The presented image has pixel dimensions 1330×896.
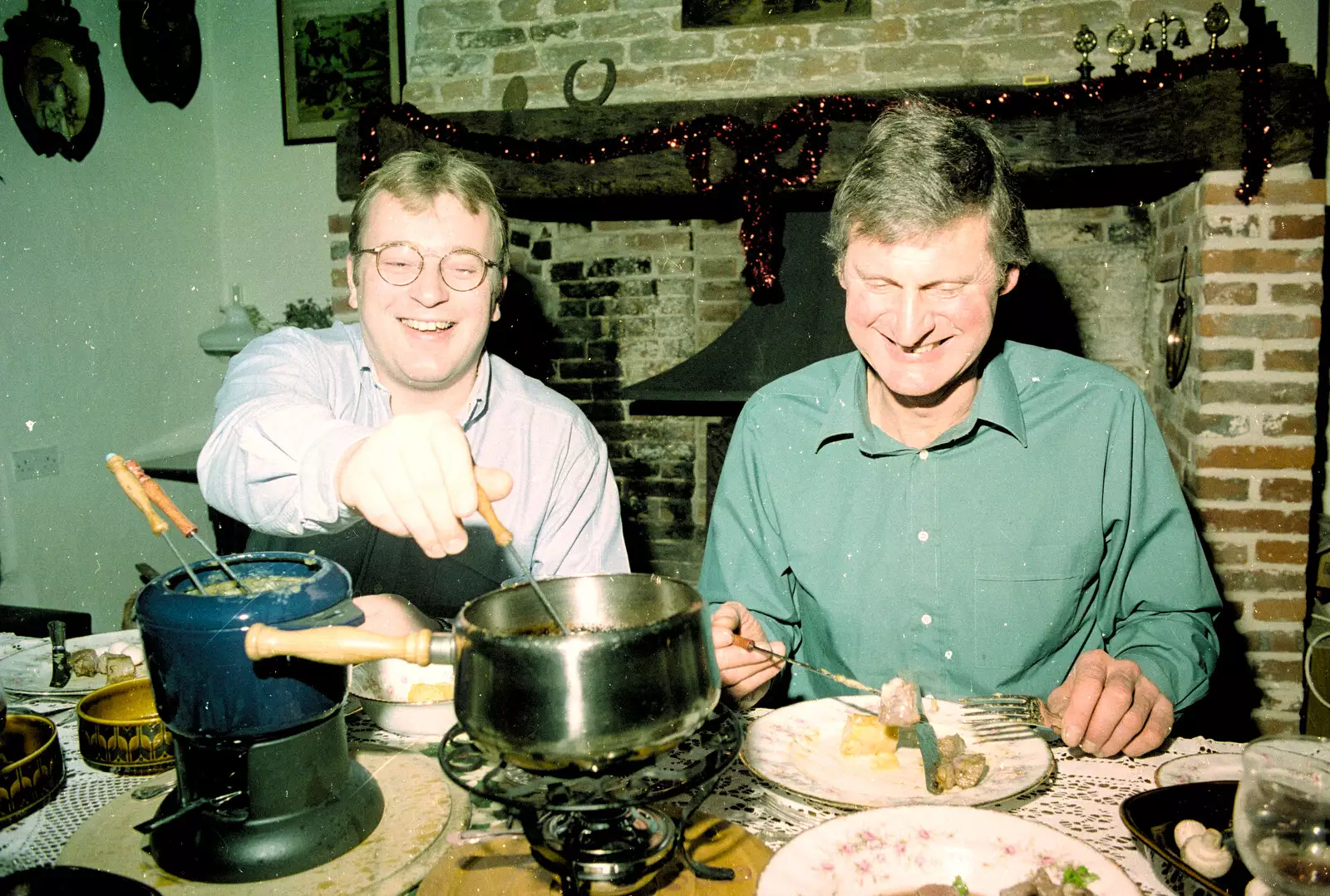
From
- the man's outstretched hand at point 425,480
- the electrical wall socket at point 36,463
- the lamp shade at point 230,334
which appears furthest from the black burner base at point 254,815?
the lamp shade at point 230,334

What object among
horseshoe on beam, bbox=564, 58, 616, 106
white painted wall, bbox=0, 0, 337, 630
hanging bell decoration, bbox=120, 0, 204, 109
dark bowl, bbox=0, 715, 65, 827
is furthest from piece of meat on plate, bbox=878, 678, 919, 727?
hanging bell decoration, bbox=120, 0, 204, 109

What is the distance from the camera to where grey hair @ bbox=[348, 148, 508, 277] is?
1741 mm

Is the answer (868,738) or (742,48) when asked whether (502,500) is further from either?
(742,48)

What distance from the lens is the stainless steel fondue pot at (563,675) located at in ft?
2.24

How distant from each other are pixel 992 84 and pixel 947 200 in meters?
1.87

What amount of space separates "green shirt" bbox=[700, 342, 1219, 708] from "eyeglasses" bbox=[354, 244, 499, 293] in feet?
2.60

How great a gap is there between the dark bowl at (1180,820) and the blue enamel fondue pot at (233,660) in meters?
0.84

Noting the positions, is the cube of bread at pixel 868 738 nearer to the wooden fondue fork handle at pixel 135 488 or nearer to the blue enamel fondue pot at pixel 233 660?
the blue enamel fondue pot at pixel 233 660

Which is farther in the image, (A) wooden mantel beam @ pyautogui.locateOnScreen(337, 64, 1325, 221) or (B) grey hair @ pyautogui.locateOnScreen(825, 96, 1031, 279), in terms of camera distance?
(A) wooden mantel beam @ pyautogui.locateOnScreen(337, 64, 1325, 221)

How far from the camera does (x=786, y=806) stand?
1.03 metres

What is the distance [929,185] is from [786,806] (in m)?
0.98

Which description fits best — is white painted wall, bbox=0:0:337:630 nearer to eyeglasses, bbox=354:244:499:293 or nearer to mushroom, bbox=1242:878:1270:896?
eyeglasses, bbox=354:244:499:293

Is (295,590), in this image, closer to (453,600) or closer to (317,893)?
(317,893)

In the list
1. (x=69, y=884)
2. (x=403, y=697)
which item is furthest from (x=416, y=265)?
(x=69, y=884)
